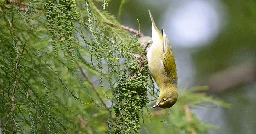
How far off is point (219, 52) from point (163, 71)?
2030 millimetres

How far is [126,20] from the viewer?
312cm

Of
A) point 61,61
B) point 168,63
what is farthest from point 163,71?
point 61,61

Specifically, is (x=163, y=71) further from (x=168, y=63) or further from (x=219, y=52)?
(x=219, y=52)

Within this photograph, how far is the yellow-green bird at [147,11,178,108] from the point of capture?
4.75 ft

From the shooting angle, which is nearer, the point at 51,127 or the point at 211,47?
the point at 51,127

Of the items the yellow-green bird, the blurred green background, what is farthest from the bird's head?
the blurred green background

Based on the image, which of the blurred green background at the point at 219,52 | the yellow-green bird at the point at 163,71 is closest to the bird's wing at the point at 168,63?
the yellow-green bird at the point at 163,71

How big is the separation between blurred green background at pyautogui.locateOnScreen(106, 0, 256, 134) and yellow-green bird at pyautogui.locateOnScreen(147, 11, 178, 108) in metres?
1.59

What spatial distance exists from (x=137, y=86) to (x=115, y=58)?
0.43 ft

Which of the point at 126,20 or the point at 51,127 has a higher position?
the point at 126,20

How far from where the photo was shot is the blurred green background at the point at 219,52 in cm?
322

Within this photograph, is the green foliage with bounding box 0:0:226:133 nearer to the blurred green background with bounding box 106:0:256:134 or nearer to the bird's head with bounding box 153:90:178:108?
the bird's head with bounding box 153:90:178:108

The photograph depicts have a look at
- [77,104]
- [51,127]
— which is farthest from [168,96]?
[77,104]

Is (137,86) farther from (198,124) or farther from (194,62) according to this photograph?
(194,62)
